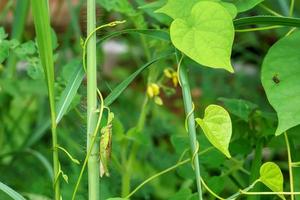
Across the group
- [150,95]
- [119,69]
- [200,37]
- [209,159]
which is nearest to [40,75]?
[150,95]

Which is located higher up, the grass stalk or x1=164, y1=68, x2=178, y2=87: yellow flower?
the grass stalk

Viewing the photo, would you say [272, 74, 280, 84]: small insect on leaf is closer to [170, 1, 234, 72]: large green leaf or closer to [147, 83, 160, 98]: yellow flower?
[170, 1, 234, 72]: large green leaf

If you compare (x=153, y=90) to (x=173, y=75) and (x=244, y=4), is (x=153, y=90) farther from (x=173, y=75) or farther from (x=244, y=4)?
(x=244, y=4)

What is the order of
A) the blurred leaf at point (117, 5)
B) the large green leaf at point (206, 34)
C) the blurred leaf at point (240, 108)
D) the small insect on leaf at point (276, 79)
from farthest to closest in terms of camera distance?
the blurred leaf at point (117, 5) < the blurred leaf at point (240, 108) < the small insect on leaf at point (276, 79) < the large green leaf at point (206, 34)

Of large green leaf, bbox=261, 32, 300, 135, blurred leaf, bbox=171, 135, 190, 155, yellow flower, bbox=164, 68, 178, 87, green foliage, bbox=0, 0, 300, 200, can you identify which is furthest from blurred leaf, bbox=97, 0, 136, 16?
large green leaf, bbox=261, 32, 300, 135

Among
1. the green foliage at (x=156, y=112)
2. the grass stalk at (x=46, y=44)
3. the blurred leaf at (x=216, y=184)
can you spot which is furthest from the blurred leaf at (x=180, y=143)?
the grass stalk at (x=46, y=44)

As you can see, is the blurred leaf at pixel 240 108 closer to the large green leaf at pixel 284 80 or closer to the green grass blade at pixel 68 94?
the large green leaf at pixel 284 80
